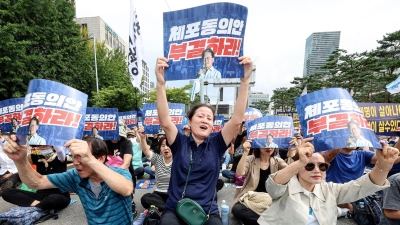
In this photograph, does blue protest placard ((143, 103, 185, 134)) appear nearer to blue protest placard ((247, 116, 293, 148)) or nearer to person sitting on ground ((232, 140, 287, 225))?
blue protest placard ((247, 116, 293, 148))

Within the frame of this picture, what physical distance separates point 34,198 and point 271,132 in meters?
4.47

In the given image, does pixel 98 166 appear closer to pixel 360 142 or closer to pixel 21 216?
pixel 360 142

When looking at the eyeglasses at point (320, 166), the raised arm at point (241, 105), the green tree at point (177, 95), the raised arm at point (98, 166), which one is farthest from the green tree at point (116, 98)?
the eyeglasses at point (320, 166)

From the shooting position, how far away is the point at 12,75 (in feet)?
37.6

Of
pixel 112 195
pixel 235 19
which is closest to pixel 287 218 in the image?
pixel 112 195

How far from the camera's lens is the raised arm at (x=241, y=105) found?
6.70ft

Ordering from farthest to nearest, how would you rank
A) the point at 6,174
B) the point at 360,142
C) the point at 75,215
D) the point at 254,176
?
1. the point at 6,174
2. the point at 75,215
3. the point at 254,176
4. the point at 360,142

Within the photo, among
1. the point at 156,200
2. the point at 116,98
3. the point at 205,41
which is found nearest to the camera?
the point at 205,41

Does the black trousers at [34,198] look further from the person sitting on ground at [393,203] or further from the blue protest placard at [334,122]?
the person sitting on ground at [393,203]

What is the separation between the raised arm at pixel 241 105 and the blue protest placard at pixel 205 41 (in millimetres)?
77

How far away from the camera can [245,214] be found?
3475mm

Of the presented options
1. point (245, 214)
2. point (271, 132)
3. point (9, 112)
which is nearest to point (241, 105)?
point (245, 214)

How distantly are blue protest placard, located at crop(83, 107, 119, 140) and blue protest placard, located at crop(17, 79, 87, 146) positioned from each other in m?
2.68

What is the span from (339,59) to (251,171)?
2476cm
